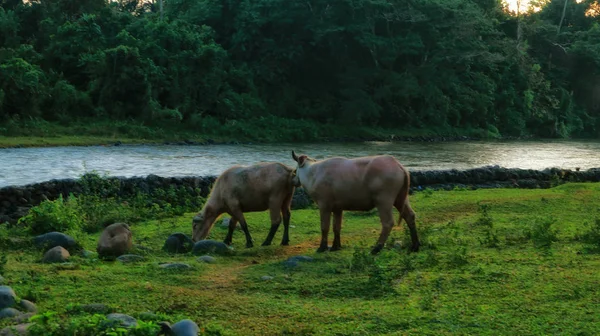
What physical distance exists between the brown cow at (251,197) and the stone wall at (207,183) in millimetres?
5139

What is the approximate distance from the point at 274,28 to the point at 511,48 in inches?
771

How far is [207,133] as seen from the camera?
44.7 meters

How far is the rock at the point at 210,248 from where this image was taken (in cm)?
1075

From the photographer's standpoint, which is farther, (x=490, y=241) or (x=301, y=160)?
(x=301, y=160)

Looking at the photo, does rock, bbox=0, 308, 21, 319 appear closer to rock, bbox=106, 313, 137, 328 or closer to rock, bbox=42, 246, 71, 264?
rock, bbox=106, 313, 137, 328

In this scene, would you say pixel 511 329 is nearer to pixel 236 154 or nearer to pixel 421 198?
pixel 421 198

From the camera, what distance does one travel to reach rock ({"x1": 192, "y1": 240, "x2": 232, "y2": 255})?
1075 centimetres

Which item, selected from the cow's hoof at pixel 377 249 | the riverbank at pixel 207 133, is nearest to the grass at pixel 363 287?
the cow's hoof at pixel 377 249

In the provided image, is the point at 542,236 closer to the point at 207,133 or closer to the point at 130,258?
the point at 130,258

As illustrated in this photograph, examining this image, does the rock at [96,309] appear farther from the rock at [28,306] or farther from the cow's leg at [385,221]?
the cow's leg at [385,221]

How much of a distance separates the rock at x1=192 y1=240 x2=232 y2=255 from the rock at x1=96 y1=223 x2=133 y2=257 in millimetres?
968

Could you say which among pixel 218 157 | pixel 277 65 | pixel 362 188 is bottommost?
pixel 218 157

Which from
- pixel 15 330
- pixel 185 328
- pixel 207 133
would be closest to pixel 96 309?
pixel 15 330

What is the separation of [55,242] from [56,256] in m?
1.13
